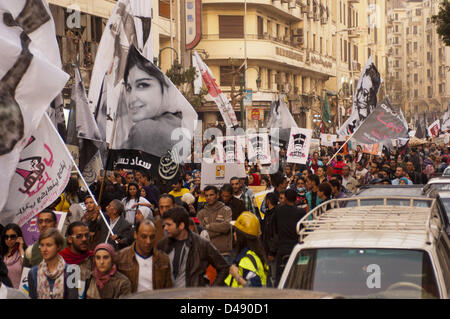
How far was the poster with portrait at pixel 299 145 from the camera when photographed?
2056cm

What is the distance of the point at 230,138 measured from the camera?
70.3ft

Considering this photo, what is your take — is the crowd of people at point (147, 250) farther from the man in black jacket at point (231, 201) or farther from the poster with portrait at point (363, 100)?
the poster with portrait at point (363, 100)

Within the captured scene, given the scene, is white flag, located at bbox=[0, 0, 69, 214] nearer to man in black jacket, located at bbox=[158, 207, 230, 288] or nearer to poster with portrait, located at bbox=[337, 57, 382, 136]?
man in black jacket, located at bbox=[158, 207, 230, 288]

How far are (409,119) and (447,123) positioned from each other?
82.6 meters

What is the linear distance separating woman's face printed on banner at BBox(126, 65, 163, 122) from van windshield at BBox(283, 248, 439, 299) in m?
5.22

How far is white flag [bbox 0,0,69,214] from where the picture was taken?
8219 mm

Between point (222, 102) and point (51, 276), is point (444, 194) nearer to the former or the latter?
point (51, 276)

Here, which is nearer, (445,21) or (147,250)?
(147,250)

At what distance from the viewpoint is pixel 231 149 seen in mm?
21438

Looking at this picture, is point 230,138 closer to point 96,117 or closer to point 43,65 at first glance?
point 96,117

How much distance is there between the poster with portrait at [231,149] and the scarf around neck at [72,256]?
46.1ft

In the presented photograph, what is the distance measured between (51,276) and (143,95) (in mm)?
5258

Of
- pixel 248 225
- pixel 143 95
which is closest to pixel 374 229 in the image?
pixel 248 225
